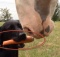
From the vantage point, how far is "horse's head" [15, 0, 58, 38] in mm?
1120

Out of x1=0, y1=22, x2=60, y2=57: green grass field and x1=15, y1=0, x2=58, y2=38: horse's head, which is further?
x1=0, y1=22, x2=60, y2=57: green grass field

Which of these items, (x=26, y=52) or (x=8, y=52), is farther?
(x=26, y=52)

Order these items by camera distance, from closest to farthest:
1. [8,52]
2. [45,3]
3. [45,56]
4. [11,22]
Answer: [45,3] → [11,22] → [8,52] → [45,56]

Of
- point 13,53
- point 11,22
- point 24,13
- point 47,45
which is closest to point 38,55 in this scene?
point 47,45

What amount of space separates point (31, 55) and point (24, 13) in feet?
8.41

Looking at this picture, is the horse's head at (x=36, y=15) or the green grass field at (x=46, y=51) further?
the green grass field at (x=46, y=51)

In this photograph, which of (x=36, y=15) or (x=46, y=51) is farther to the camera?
(x=46, y=51)

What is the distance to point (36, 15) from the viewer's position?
44.7 inches

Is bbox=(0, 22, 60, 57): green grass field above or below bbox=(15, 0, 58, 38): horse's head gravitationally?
below

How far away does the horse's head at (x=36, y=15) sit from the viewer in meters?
1.12

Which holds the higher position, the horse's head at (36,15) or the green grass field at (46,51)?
the horse's head at (36,15)

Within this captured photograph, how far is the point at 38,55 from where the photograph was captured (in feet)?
12.2

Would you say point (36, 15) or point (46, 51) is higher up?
point (36, 15)

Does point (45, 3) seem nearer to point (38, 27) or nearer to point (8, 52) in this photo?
point (38, 27)
